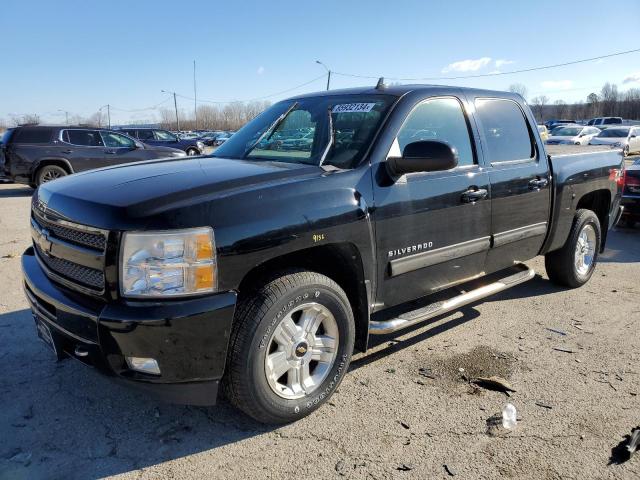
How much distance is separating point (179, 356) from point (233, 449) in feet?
2.19

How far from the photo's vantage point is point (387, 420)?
3.07 meters

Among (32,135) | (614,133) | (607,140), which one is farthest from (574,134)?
(32,135)

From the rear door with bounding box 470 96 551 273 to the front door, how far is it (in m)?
0.17

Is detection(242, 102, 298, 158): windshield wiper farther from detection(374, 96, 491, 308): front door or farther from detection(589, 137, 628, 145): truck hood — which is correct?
detection(589, 137, 628, 145): truck hood

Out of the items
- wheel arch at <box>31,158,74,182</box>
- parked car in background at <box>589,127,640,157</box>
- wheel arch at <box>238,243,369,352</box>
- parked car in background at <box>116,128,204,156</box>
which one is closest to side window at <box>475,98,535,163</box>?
wheel arch at <box>238,243,369,352</box>

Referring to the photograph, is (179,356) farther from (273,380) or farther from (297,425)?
(297,425)

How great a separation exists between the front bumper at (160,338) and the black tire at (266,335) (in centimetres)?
11

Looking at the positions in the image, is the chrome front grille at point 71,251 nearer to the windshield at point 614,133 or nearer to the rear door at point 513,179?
the rear door at point 513,179

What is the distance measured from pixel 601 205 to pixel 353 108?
3734 millimetres

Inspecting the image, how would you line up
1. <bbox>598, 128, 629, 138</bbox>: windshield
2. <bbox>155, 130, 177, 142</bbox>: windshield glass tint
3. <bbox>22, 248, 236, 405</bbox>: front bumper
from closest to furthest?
<bbox>22, 248, 236, 405</bbox>: front bumper
<bbox>155, 130, 177, 142</bbox>: windshield glass tint
<bbox>598, 128, 629, 138</bbox>: windshield

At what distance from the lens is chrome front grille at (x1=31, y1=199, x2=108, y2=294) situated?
8.49 ft

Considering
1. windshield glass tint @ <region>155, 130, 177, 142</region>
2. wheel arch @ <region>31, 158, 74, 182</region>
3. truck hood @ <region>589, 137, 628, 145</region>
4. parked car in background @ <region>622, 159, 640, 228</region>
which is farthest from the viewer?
truck hood @ <region>589, 137, 628, 145</region>

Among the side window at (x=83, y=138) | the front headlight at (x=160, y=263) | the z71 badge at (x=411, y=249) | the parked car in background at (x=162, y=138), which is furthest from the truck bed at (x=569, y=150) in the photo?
the parked car in background at (x=162, y=138)

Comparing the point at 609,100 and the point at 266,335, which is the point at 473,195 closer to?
the point at 266,335
